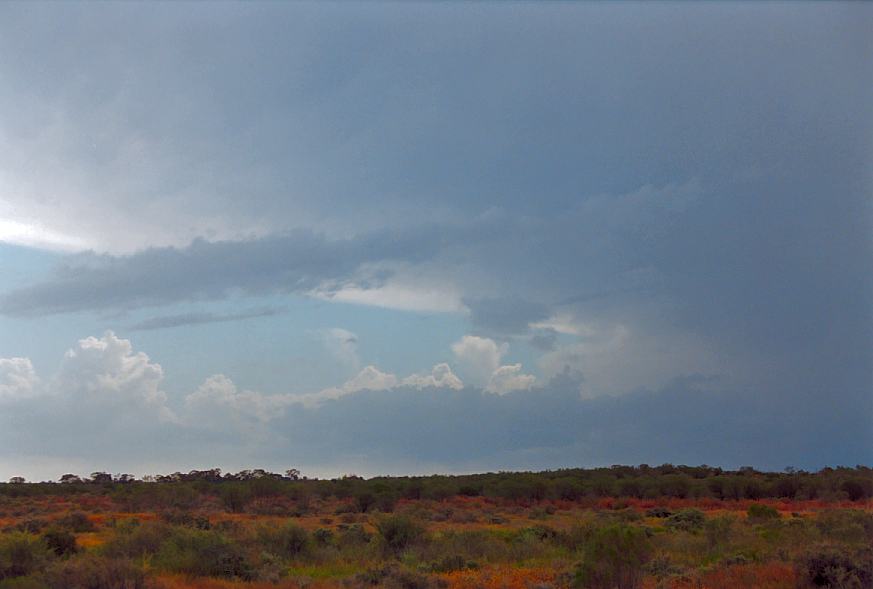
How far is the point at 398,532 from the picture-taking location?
29.7 metres

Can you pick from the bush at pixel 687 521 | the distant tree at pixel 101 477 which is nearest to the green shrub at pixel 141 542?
the bush at pixel 687 521

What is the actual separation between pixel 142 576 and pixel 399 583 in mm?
6260

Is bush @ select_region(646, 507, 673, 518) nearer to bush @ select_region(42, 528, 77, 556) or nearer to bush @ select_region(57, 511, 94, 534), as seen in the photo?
bush @ select_region(57, 511, 94, 534)

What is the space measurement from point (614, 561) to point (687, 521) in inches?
943

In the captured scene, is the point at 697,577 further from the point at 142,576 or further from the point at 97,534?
the point at 97,534

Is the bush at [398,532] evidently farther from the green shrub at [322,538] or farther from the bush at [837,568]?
the bush at [837,568]

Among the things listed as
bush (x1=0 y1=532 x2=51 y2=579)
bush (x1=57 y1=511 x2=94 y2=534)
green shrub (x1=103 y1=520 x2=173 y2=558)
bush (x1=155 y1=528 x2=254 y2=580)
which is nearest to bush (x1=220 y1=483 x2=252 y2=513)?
bush (x1=57 y1=511 x2=94 y2=534)

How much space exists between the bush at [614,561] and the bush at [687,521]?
62.9ft

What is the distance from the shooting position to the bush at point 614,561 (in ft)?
60.6

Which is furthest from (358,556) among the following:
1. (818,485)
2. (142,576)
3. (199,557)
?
(818,485)

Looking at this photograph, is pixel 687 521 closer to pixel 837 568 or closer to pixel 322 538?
pixel 322 538

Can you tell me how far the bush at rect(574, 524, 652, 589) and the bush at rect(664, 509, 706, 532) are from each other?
1917cm

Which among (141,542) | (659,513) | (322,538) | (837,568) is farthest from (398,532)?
(659,513)

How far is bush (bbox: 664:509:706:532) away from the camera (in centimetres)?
3781
